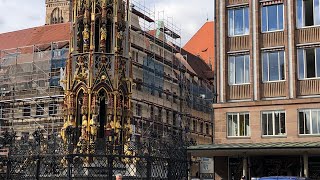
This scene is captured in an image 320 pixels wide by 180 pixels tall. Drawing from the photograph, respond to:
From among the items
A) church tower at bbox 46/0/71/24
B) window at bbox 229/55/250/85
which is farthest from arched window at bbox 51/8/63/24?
window at bbox 229/55/250/85

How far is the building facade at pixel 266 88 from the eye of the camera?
103 ft

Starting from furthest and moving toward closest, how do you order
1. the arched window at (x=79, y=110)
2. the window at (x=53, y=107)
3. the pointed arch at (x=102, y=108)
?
1. the window at (x=53, y=107)
2. the pointed arch at (x=102, y=108)
3. the arched window at (x=79, y=110)

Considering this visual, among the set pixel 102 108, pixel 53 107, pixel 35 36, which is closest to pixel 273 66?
pixel 102 108

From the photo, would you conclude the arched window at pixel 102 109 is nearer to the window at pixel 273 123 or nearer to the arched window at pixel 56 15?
the window at pixel 273 123

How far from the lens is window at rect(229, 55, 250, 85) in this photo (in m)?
33.7

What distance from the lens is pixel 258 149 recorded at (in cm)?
2969

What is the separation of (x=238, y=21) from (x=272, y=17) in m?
2.12

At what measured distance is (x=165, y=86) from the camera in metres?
61.5

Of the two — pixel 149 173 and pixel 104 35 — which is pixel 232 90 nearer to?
pixel 104 35

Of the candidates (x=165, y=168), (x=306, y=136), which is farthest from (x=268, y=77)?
(x=165, y=168)

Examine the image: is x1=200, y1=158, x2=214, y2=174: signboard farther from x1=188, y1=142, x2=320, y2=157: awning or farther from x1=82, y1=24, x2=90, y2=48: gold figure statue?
x1=188, y1=142, x2=320, y2=157: awning

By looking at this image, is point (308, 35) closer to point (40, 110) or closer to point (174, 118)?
point (40, 110)

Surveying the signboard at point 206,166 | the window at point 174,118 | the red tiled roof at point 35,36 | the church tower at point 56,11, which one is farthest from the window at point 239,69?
the church tower at point 56,11

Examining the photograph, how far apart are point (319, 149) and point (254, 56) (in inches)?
285
